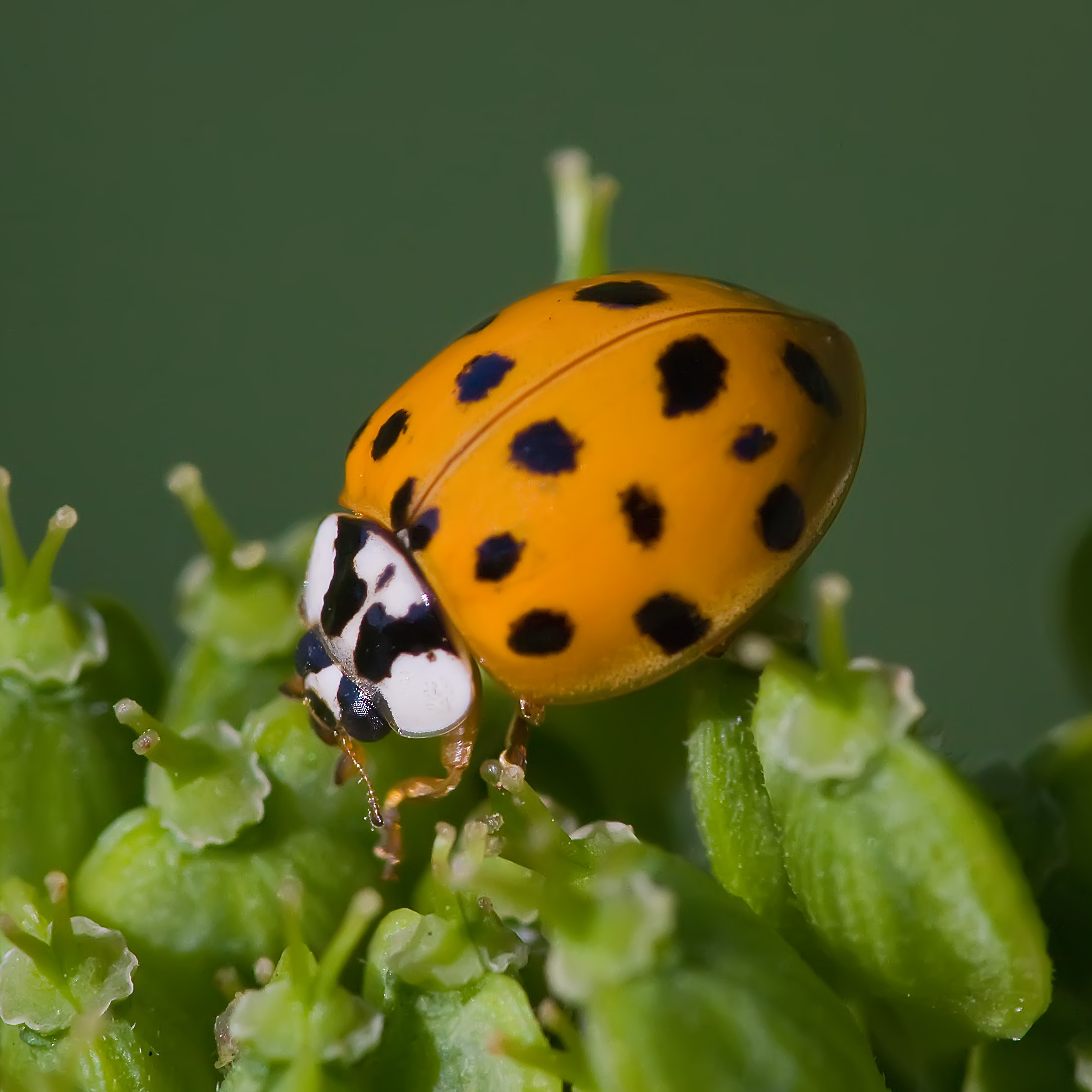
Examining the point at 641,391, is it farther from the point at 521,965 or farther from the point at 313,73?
the point at 313,73

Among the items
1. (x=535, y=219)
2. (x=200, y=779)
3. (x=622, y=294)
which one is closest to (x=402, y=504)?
(x=622, y=294)

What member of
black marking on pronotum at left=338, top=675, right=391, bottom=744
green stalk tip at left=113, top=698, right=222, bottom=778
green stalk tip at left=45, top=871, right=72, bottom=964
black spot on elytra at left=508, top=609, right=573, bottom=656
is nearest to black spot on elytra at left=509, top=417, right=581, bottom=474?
black spot on elytra at left=508, top=609, right=573, bottom=656

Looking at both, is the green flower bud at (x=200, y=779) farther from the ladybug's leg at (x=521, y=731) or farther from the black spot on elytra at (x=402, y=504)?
the black spot on elytra at (x=402, y=504)

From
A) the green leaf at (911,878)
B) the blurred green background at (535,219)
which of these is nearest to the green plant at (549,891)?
the green leaf at (911,878)

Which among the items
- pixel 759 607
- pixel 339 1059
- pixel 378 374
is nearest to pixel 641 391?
pixel 759 607

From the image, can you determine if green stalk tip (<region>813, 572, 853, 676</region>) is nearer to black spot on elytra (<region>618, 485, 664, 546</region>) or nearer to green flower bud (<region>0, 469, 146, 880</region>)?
black spot on elytra (<region>618, 485, 664, 546</region>)

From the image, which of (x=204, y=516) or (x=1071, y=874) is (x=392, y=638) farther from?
(x=1071, y=874)
